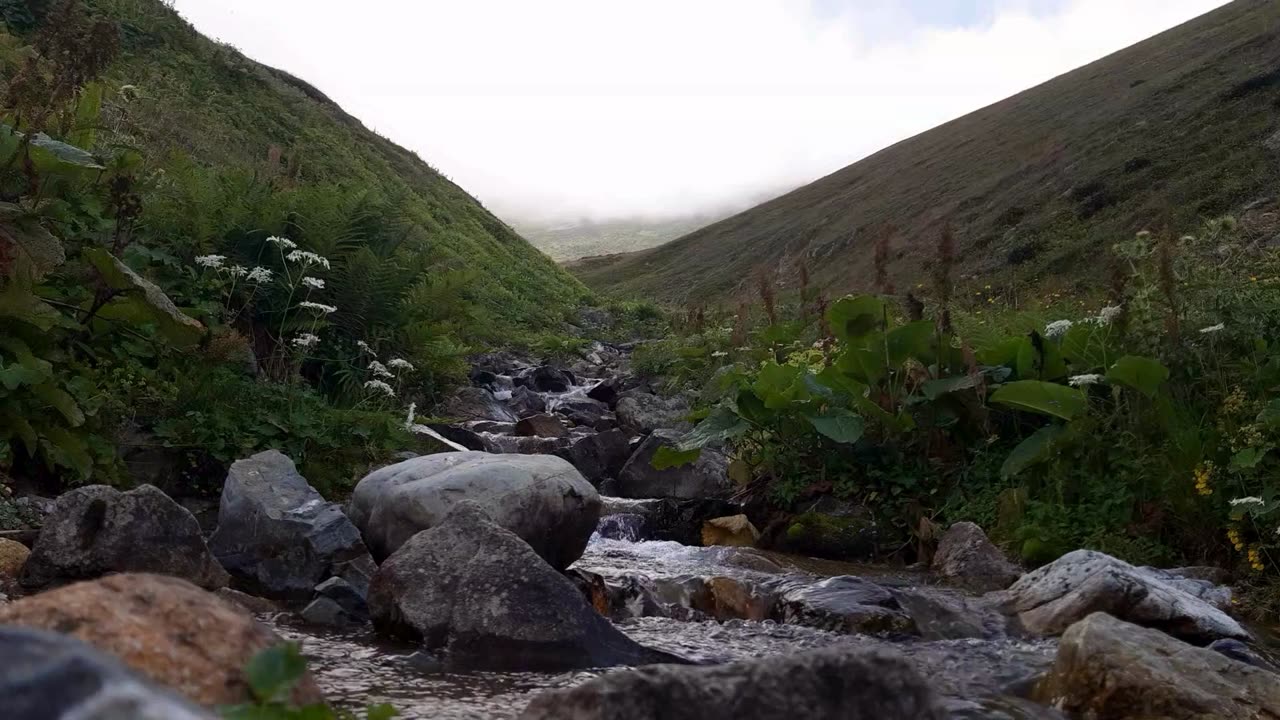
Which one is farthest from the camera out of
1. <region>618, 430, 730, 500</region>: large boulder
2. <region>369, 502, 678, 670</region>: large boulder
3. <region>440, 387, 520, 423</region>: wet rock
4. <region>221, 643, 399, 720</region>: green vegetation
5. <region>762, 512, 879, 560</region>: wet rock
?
<region>440, 387, 520, 423</region>: wet rock

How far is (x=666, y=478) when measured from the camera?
7.82 metres

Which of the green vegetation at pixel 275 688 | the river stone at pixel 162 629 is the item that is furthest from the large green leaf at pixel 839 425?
the green vegetation at pixel 275 688

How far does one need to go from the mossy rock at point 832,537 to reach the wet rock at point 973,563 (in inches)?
26.7

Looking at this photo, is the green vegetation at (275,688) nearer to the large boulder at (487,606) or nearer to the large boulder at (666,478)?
the large boulder at (487,606)

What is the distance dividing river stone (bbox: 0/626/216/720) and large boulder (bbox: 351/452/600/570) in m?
3.76

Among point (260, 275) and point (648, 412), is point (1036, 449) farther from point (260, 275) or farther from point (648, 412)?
point (648, 412)

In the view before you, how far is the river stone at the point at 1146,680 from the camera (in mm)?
3066

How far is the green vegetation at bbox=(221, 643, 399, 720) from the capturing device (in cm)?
142

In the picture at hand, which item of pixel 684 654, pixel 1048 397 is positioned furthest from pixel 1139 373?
pixel 684 654

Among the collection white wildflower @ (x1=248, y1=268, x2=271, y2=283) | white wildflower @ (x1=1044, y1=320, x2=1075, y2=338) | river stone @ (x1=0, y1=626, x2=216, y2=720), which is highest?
white wildflower @ (x1=248, y1=268, x2=271, y2=283)

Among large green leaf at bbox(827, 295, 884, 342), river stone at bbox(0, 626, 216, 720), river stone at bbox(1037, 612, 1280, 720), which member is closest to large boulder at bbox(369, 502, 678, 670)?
river stone at bbox(1037, 612, 1280, 720)

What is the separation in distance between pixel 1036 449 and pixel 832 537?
1307 millimetres

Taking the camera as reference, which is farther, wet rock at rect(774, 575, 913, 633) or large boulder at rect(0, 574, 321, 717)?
wet rock at rect(774, 575, 913, 633)

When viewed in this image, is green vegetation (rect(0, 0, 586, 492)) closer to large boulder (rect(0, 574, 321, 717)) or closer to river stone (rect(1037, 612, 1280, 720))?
large boulder (rect(0, 574, 321, 717))
